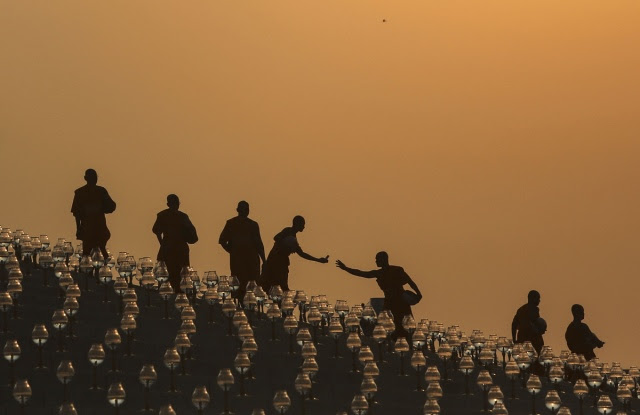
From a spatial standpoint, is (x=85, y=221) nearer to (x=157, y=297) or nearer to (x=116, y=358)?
(x=157, y=297)

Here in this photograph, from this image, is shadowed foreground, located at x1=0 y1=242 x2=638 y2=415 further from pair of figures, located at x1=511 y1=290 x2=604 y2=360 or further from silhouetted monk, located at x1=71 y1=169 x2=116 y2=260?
pair of figures, located at x1=511 y1=290 x2=604 y2=360

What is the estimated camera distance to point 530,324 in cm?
3862

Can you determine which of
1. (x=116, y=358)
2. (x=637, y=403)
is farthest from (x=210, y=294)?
(x=637, y=403)

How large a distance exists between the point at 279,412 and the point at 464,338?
6.13 m

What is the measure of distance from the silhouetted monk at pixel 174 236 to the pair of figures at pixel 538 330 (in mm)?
4742

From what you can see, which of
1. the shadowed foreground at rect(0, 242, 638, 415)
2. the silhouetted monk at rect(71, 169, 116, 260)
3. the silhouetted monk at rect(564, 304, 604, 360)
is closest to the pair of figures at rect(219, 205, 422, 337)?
the shadowed foreground at rect(0, 242, 638, 415)

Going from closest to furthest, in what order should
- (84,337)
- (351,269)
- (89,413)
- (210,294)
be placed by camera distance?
1. (89,413)
2. (84,337)
3. (210,294)
4. (351,269)

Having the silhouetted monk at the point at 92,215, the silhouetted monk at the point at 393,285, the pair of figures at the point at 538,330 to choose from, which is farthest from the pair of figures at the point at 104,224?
the pair of figures at the point at 538,330

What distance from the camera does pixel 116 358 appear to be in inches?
1261

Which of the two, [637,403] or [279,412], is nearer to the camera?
[279,412]

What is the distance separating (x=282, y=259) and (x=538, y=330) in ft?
12.5

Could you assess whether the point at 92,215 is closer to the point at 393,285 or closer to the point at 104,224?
the point at 104,224

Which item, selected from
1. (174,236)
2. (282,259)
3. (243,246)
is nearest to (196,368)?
(174,236)

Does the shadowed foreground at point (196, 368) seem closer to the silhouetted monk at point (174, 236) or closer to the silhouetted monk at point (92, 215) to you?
the silhouetted monk at point (174, 236)
